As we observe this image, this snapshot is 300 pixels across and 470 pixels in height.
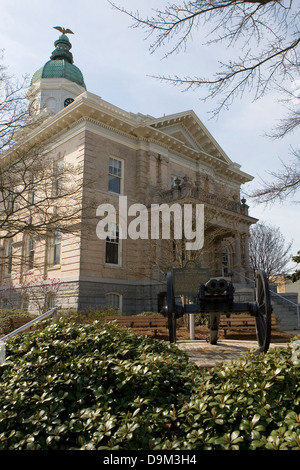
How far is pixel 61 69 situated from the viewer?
3519 cm

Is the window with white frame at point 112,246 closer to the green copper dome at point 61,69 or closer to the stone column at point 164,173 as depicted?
the stone column at point 164,173

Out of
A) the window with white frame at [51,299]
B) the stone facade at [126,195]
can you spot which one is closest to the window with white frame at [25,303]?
the stone facade at [126,195]

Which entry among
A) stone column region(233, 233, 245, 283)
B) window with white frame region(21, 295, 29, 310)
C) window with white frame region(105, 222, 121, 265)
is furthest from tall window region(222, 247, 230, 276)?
window with white frame region(21, 295, 29, 310)

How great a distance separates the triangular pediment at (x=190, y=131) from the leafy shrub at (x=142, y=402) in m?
20.5

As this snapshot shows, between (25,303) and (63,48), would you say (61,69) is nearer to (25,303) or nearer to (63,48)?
(63,48)

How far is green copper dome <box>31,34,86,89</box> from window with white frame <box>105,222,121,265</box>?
2177cm

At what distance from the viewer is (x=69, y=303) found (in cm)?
1781

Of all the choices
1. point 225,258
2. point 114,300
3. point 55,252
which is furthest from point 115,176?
point 225,258

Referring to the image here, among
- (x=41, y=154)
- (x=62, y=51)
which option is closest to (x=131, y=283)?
(x=41, y=154)

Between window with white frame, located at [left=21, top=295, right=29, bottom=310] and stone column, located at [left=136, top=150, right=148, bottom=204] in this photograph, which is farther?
window with white frame, located at [left=21, top=295, right=29, bottom=310]

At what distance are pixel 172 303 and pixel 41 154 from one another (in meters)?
9.08

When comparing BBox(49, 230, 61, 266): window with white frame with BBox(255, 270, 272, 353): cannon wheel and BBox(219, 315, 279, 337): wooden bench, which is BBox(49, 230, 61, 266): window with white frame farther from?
BBox(255, 270, 272, 353): cannon wheel

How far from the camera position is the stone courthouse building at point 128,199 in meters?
18.2

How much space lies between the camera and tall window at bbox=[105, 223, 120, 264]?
19875 millimetres
